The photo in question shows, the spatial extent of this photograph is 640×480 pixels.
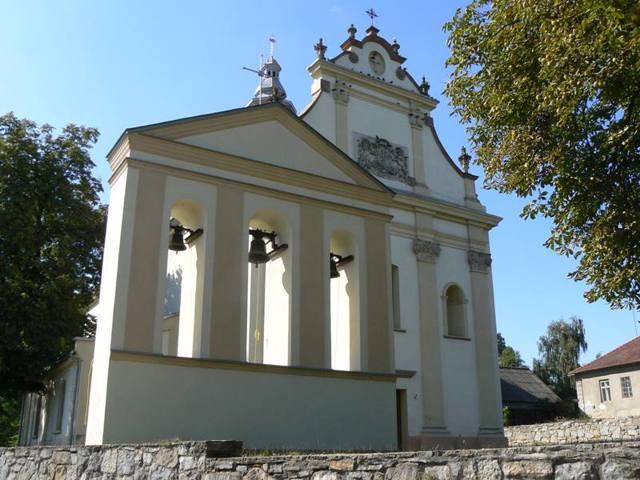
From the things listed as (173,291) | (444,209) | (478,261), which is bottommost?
(173,291)

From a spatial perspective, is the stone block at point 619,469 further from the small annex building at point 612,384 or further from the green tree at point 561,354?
the green tree at point 561,354

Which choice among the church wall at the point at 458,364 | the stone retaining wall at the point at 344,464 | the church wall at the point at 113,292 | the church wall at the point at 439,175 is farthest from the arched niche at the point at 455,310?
the stone retaining wall at the point at 344,464

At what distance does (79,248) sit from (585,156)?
17.4m

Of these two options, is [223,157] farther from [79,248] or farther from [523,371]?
[523,371]

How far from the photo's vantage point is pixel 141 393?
948cm

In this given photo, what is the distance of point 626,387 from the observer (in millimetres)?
35688

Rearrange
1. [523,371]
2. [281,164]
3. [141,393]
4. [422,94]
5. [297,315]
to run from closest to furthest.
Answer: [141,393], [297,315], [281,164], [422,94], [523,371]

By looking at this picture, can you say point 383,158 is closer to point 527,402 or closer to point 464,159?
point 464,159

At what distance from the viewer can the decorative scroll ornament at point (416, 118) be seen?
73.9ft

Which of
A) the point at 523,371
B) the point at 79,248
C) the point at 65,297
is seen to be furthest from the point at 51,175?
the point at 523,371

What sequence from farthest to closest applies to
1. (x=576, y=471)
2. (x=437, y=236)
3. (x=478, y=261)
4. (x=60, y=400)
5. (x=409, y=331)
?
(x=478, y=261) < (x=437, y=236) < (x=60, y=400) < (x=409, y=331) < (x=576, y=471)

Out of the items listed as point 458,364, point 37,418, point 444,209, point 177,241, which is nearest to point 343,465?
point 177,241

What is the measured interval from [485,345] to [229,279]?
12.9 meters

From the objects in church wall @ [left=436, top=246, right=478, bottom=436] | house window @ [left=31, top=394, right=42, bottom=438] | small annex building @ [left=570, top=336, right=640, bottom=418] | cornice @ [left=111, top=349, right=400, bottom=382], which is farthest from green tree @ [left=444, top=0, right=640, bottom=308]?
small annex building @ [left=570, top=336, right=640, bottom=418]
